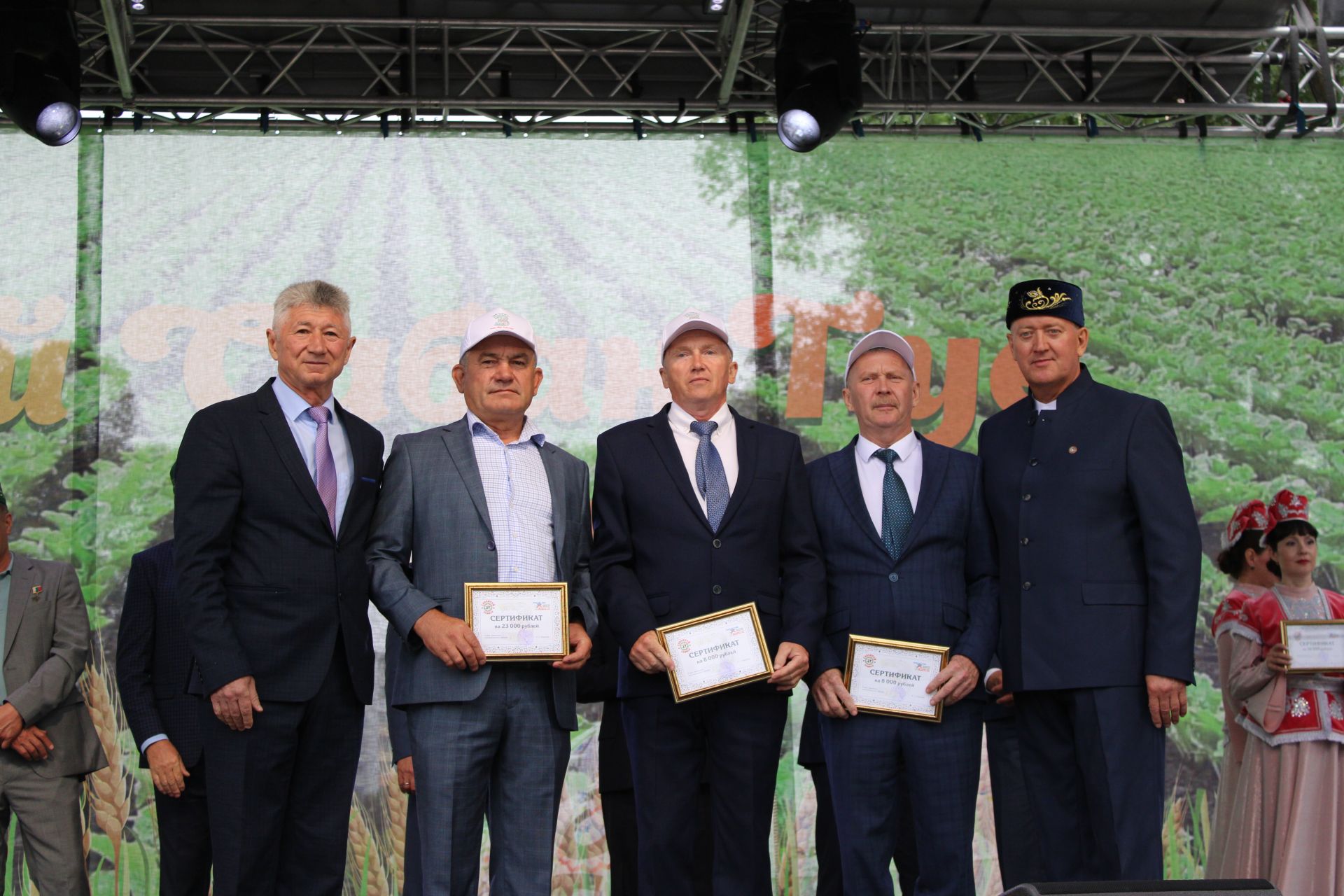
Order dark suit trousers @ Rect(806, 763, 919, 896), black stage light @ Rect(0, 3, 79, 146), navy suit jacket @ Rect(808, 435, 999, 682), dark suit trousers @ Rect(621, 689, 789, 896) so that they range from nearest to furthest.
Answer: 1. dark suit trousers @ Rect(621, 689, 789, 896)
2. navy suit jacket @ Rect(808, 435, 999, 682)
3. dark suit trousers @ Rect(806, 763, 919, 896)
4. black stage light @ Rect(0, 3, 79, 146)

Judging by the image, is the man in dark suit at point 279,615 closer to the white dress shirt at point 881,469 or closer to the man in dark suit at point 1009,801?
the white dress shirt at point 881,469

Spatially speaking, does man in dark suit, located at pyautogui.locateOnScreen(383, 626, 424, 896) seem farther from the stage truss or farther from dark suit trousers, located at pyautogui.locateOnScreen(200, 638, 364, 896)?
the stage truss

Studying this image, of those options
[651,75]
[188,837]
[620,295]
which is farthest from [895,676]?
[651,75]

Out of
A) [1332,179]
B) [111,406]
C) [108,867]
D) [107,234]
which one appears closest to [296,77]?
[107,234]

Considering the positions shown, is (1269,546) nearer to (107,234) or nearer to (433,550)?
(433,550)

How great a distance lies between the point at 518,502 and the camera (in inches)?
134

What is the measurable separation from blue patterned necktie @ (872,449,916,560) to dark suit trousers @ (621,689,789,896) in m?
0.55

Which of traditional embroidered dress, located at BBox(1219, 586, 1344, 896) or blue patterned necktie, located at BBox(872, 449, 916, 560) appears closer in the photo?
blue patterned necktie, located at BBox(872, 449, 916, 560)

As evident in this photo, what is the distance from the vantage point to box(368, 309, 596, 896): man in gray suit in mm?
3184

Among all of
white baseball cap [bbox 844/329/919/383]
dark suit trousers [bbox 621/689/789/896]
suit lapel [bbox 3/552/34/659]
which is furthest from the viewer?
suit lapel [bbox 3/552/34/659]

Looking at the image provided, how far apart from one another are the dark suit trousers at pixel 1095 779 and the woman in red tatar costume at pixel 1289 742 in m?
1.86

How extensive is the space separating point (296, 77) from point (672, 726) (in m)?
4.52

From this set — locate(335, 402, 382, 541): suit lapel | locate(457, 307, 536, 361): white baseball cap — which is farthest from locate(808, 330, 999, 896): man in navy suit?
locate(335, 402, 382, 541): suit lapel

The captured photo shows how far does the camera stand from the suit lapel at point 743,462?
343 cm
